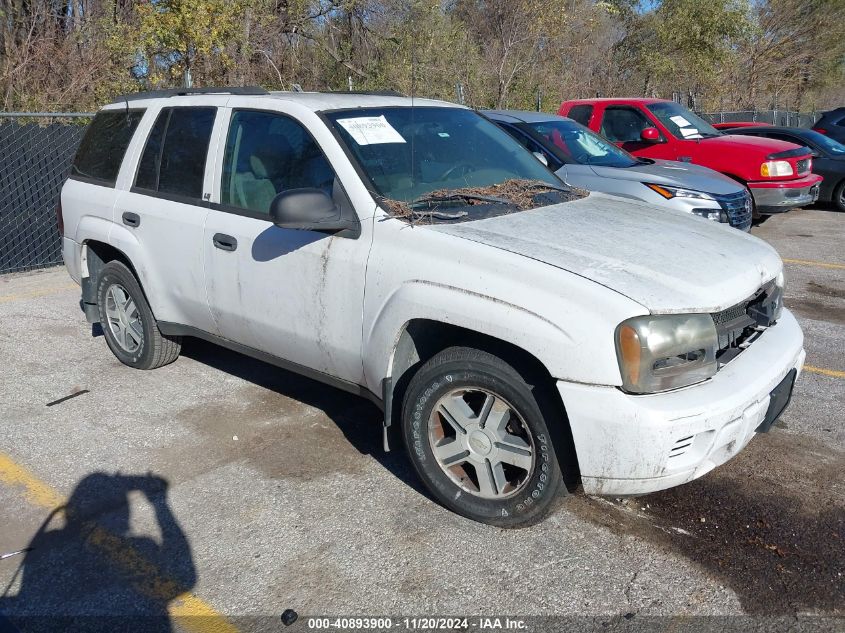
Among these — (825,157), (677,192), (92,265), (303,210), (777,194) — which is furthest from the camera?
(825,157)

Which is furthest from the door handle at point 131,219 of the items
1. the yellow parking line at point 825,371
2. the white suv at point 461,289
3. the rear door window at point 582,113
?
the rear door window at point 582,113

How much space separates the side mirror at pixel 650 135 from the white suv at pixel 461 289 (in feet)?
20.6

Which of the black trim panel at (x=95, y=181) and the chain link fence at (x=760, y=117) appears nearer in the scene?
the black trim panel at (x=95, y=181)

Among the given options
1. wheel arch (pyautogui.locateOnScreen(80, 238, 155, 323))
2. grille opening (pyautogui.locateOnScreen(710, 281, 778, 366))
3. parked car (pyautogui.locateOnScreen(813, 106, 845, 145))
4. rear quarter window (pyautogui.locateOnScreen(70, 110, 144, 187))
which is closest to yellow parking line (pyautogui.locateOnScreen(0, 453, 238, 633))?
wheel arch (pyautogui.locateOnScreen(80, 238, 155, 323))

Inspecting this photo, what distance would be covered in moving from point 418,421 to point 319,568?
76cm

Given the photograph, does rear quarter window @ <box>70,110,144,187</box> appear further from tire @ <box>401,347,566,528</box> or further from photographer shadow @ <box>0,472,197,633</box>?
tire @ <box>401,347,566,528</box>

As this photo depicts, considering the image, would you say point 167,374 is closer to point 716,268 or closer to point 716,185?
point 716,268

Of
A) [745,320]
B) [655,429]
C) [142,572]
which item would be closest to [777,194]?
[745,320]

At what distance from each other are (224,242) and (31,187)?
6088 millimetres

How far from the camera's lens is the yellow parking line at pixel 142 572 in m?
2.98

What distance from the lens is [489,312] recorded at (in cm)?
320

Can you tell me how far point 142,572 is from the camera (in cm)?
329

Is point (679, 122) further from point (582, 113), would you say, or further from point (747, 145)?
point (582, 113)

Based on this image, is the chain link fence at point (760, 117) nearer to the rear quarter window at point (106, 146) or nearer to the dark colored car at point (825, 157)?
the dark colored car at point (825, 157)
